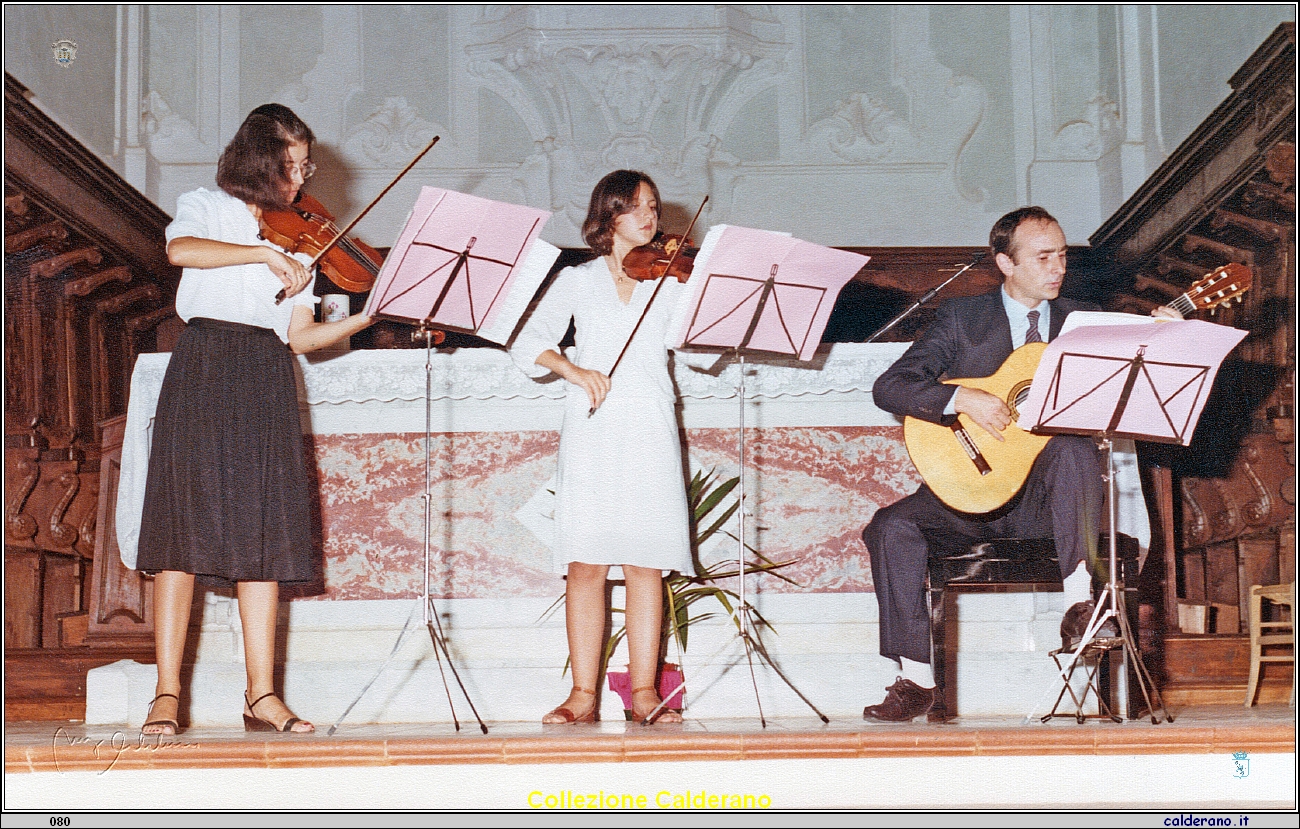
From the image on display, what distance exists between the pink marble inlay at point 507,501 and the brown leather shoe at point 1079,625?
824mm

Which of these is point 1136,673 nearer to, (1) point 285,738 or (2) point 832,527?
(2) point 832,527

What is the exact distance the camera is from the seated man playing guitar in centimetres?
403

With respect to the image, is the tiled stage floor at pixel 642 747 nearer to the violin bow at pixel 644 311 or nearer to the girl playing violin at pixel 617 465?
the girl playing violin at pixel 617 465

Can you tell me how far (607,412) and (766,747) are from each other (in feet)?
3.65

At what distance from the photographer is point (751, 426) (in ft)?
15.4

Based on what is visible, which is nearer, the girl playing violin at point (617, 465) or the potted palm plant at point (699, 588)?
the girl playing violin at point (617, 465)

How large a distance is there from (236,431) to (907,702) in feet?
6.83

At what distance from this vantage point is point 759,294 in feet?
13.0

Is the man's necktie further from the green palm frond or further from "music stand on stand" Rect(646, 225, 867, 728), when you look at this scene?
the green palm frond

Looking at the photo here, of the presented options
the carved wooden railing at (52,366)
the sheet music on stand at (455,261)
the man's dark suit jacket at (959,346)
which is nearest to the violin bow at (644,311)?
the sheet music on stand at (455,261)

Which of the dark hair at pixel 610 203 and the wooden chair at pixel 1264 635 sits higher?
the dark hair at pixel 610 203
